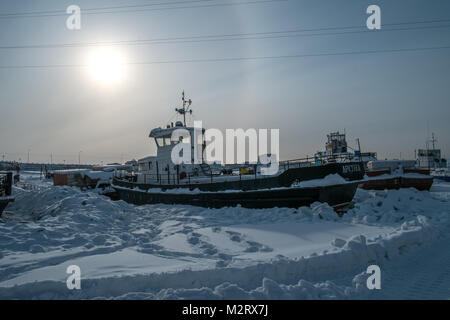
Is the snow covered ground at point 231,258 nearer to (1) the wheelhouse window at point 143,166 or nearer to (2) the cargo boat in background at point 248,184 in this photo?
(2) the cargo boat in background at point 248,184

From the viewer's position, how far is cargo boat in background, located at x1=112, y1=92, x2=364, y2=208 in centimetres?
908

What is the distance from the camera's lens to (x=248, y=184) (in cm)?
1027

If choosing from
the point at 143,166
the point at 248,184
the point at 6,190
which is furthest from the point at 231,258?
the point at 143,166

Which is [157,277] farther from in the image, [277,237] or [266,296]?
[277,237]

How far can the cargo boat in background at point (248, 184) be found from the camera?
9078 mm

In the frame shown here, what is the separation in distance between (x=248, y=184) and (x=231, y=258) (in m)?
5.89

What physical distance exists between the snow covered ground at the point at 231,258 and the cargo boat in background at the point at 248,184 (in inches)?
39.9

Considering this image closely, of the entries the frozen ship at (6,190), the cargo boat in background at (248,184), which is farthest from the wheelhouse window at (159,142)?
the frozen ship at (6,190)

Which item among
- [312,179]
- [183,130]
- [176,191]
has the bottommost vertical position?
[176,191]

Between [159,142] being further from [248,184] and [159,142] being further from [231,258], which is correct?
[231,258]

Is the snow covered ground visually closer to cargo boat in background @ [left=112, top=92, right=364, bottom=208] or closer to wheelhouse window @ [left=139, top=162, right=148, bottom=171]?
cargo boat in background @ [left=112, top=92, right=364, bottom=208]

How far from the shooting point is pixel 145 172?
16.3 meters

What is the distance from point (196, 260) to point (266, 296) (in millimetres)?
1736
